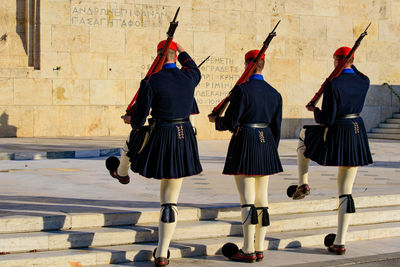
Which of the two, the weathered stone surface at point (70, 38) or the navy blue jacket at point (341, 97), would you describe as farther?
the weathered stone surface at point (70, 38)

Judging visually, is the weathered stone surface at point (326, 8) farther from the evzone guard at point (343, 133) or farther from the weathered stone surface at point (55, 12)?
the evzone guard at point (343, 133)

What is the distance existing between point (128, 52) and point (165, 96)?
10198 mm

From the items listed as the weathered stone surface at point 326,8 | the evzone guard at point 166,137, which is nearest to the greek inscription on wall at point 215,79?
the weathered stone surface at point 326,8

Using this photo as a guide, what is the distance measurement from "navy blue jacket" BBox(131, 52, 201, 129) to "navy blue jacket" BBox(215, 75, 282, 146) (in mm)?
413

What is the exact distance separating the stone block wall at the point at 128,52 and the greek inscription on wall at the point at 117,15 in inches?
0.9

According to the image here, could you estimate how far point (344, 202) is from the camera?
21.5 feet

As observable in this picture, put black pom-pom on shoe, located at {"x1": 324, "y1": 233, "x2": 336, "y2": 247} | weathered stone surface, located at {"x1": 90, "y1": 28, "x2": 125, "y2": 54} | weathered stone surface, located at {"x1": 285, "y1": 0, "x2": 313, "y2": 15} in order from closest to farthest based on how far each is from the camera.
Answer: black pom-pom on shoe, located at {"x1": 324, "y1": 233, "x2": 336, "y2": 247}, weathered stone surface, located at {"x1": 90, "y1": 28, "x2": 125, "y2": 54}, weathered stone surface, located at {"x1": 285, "y1": 0, "x2": 313, "y2": 15}

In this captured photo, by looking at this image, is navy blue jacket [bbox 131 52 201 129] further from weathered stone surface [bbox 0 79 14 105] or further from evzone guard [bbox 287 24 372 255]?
weathered stone surface [bbox 0 79 14 105]

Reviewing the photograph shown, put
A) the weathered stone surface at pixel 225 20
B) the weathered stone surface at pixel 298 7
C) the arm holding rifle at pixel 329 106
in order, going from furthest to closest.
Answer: the weathered stone surface at pixel 298 7, the weathered stone surface at pixel 225 20, the arm holding rifle at pixel 329 106

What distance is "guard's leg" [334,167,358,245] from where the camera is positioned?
21.5 feet

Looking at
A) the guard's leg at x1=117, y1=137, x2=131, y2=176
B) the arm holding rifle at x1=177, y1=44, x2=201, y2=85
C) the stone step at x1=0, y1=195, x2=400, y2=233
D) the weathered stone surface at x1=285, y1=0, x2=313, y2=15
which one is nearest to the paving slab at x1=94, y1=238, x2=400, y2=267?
the stone step at x1=0, y1=195, x2=400, y2=233

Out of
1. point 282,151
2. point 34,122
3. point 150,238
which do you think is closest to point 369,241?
point 150,238

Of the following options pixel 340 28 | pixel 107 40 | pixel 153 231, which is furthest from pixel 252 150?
pixel 340 28

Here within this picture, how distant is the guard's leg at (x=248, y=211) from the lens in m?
6.05
